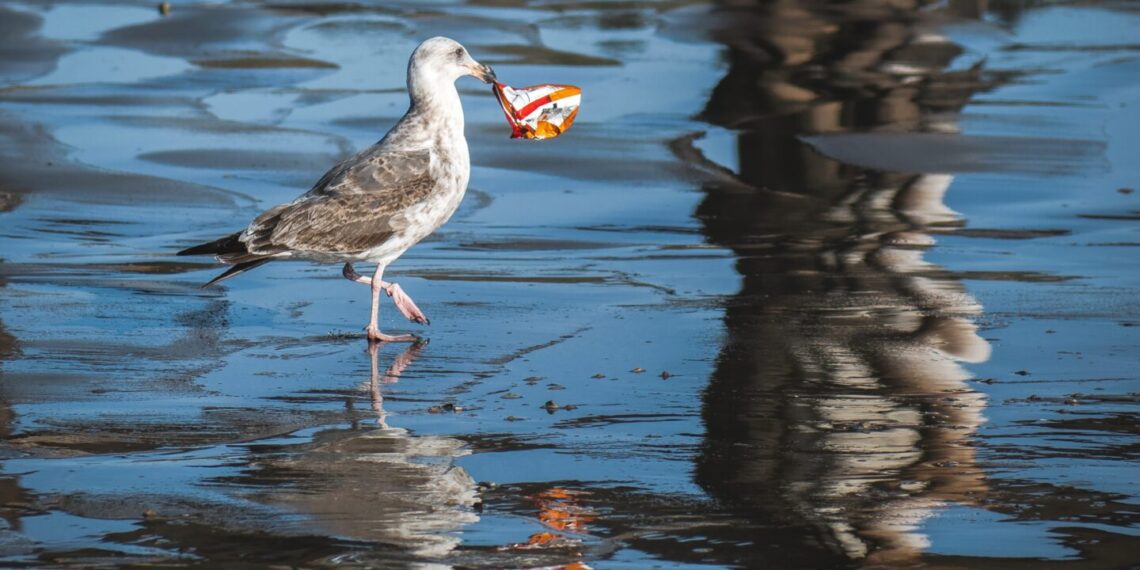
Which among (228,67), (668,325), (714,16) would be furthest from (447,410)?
(714,16)

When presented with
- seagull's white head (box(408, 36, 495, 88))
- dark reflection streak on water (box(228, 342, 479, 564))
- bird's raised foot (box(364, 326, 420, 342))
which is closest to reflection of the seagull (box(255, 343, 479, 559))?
dark reflection streak on water (box(228, 342, 479, 564))

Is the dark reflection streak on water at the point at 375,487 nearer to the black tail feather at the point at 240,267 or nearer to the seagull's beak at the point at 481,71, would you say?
the black tail feather at the point at 240,267

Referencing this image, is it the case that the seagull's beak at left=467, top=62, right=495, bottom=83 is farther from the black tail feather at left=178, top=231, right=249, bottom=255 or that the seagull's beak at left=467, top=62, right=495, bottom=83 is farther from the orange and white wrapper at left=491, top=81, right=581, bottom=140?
the black tail feather at left=178, top=231, right=249, bottom=255

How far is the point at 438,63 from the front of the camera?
352 inches

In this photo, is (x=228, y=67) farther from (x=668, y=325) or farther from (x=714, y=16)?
(x=668, y=325)

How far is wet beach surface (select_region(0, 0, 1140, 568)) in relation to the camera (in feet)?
18.4

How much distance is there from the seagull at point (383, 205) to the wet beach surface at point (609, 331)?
0.39 m

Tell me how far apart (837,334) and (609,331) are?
1.10 metres

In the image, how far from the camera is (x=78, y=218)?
11.2 metres

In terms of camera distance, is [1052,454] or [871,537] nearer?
[871,537]

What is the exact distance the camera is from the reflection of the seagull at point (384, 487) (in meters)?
5.49

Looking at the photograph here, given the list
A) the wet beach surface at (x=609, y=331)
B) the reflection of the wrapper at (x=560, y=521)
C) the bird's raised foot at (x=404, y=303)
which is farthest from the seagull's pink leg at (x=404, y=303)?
the reflection of the wrapper at (x=560, y=521)

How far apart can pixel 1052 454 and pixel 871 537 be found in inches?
47.2

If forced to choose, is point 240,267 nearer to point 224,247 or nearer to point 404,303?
point 224,247
